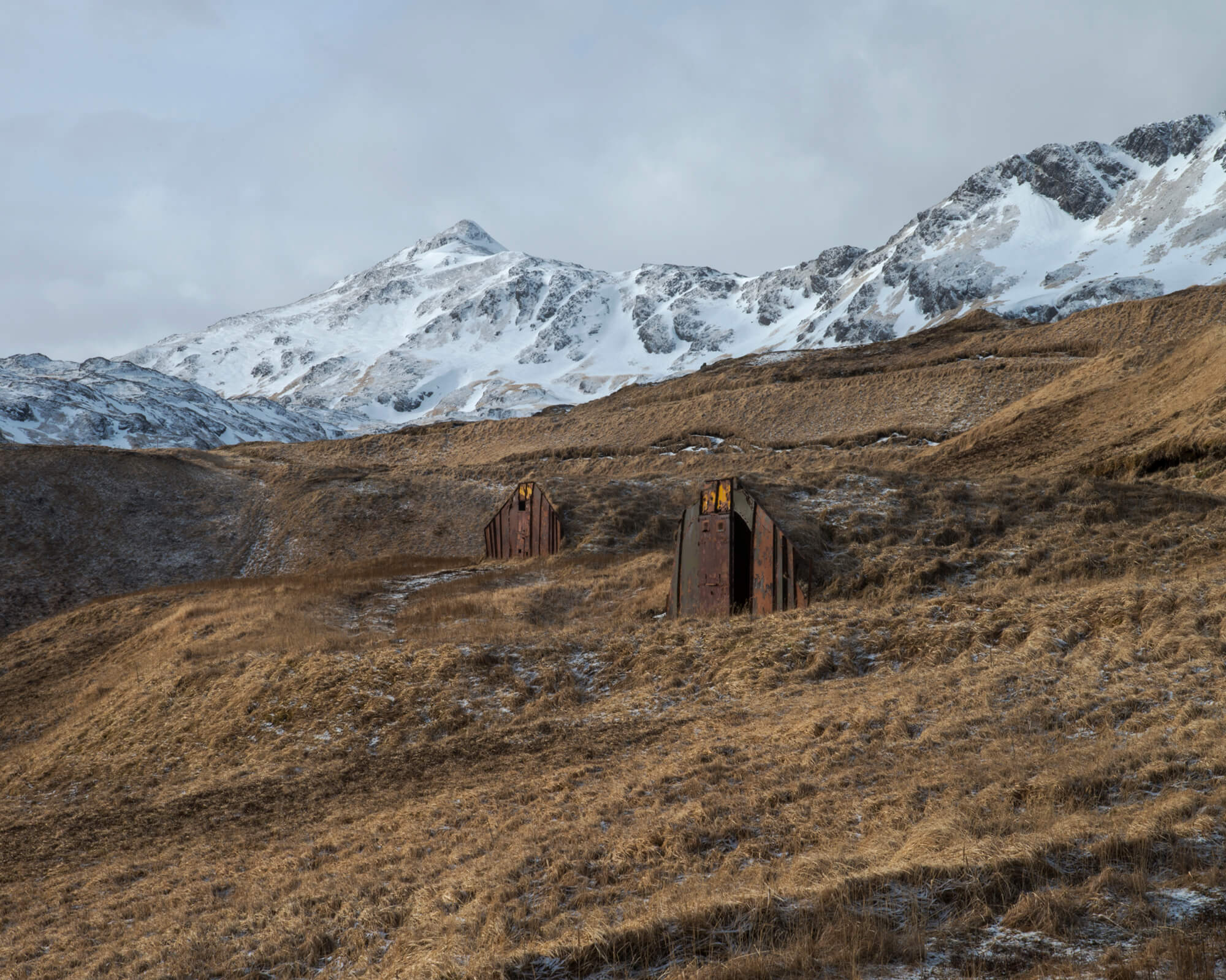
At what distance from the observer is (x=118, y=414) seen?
152 m

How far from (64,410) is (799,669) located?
554ft

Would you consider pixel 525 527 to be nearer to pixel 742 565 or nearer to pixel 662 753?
pixel 742 565

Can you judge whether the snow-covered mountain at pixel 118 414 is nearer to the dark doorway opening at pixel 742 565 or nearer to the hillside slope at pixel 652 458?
the hillside slope at pixel 652 458

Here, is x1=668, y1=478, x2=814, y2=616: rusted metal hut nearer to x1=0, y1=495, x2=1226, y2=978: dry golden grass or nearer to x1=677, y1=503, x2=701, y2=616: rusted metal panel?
x1=677, y1=503, x2=701, y2=616: rusted metal panel

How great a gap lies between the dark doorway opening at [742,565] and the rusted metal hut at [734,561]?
0.5 inches

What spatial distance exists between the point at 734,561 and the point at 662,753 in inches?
300

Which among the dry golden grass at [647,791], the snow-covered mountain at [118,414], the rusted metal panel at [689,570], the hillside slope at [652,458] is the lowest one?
the dry golden grass at [647,791]

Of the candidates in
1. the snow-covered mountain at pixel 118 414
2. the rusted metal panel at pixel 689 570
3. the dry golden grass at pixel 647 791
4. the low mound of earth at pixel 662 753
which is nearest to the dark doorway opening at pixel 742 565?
the rusted metal panel at pixel 689 570

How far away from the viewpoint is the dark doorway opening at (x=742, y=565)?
17.7 m

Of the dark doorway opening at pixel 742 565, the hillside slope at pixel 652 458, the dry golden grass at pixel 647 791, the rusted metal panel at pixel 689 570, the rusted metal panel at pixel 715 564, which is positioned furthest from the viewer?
the hillside slope at pixel 652 458

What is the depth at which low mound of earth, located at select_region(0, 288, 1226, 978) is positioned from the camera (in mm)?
5504

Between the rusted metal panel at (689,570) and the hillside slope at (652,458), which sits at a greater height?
the hillside slope at (652,458)

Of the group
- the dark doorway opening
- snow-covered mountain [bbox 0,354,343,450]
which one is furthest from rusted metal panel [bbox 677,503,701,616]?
snow-covered mountain [bbox 0,354,343,450]

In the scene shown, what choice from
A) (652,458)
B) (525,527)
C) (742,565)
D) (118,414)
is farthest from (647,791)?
(118,414)
